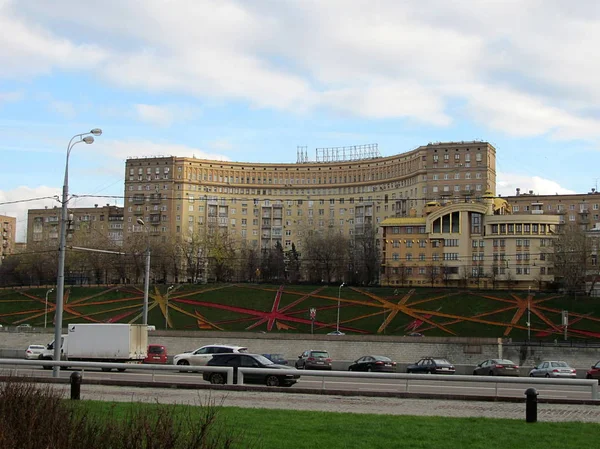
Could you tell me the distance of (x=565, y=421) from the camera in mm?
17188

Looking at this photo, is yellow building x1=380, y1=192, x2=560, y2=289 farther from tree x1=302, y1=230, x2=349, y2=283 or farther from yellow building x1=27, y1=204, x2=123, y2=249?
yellow building x1=27, y1=204, x2=123, y2=249

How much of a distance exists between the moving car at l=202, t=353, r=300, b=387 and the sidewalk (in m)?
3.03

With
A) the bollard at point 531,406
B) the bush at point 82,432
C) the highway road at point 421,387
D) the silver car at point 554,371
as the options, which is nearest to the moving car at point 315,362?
the highway road at point 421,387

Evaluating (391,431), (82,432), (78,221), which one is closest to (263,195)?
(78,221)

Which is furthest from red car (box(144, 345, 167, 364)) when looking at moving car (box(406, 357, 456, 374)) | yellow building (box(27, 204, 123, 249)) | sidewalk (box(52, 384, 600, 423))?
yellow building (box(27, 204, 123, 249))

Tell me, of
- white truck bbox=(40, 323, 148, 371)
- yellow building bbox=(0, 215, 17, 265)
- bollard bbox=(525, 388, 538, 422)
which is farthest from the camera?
yellow building bbox=(0, 215, 17, 265)

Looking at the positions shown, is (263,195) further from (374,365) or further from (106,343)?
(374,365)

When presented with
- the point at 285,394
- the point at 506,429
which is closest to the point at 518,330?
the point at 285,394

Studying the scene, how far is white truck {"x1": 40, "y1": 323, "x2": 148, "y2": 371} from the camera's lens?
145ft

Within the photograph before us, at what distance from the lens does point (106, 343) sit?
44.3m

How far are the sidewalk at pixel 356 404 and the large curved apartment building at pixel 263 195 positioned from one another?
107m

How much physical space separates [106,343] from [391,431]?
32.0 metres

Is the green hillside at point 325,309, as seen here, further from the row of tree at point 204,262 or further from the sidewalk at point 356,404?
the sidewalk at point 356,404

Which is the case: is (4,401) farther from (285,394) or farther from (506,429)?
(285,394)
